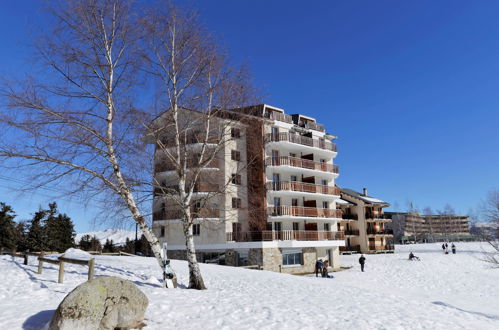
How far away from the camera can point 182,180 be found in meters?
14.9

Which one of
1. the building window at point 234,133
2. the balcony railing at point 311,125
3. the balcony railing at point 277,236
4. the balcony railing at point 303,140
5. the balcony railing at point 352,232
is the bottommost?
the balcony railing at point 277,236

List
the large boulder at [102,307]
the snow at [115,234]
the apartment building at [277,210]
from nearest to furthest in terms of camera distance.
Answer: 1. the large boulder at [102,307]
2. the snow at [115,234]
3. the apartment building at [277,210]

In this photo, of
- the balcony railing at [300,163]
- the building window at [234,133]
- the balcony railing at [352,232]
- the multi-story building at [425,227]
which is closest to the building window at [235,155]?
the balcony railing at [300,163]

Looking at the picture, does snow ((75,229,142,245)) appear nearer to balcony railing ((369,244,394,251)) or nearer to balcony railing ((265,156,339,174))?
balcony railing ((265,156,339,174))

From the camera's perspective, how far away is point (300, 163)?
37.3 meters

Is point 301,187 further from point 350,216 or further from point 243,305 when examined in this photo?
point 350,216

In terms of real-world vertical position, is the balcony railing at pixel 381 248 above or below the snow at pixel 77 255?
below

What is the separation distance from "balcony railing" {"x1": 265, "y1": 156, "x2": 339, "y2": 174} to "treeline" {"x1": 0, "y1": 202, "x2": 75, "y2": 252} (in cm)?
2785

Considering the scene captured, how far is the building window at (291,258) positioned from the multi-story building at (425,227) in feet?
238

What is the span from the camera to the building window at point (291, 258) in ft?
113

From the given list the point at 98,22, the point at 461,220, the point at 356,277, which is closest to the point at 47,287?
the point at 98,22

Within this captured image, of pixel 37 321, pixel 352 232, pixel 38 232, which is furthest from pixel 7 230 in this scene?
pixel 352 232

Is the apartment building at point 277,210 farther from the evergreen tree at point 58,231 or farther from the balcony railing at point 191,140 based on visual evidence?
the evergreen tree at point 58,231

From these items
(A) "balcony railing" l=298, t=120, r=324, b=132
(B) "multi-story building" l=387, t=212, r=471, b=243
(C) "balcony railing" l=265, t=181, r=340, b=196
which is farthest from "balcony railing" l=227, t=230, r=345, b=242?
(B) "multi-story building" l=387, t=212, r=471, b=243
